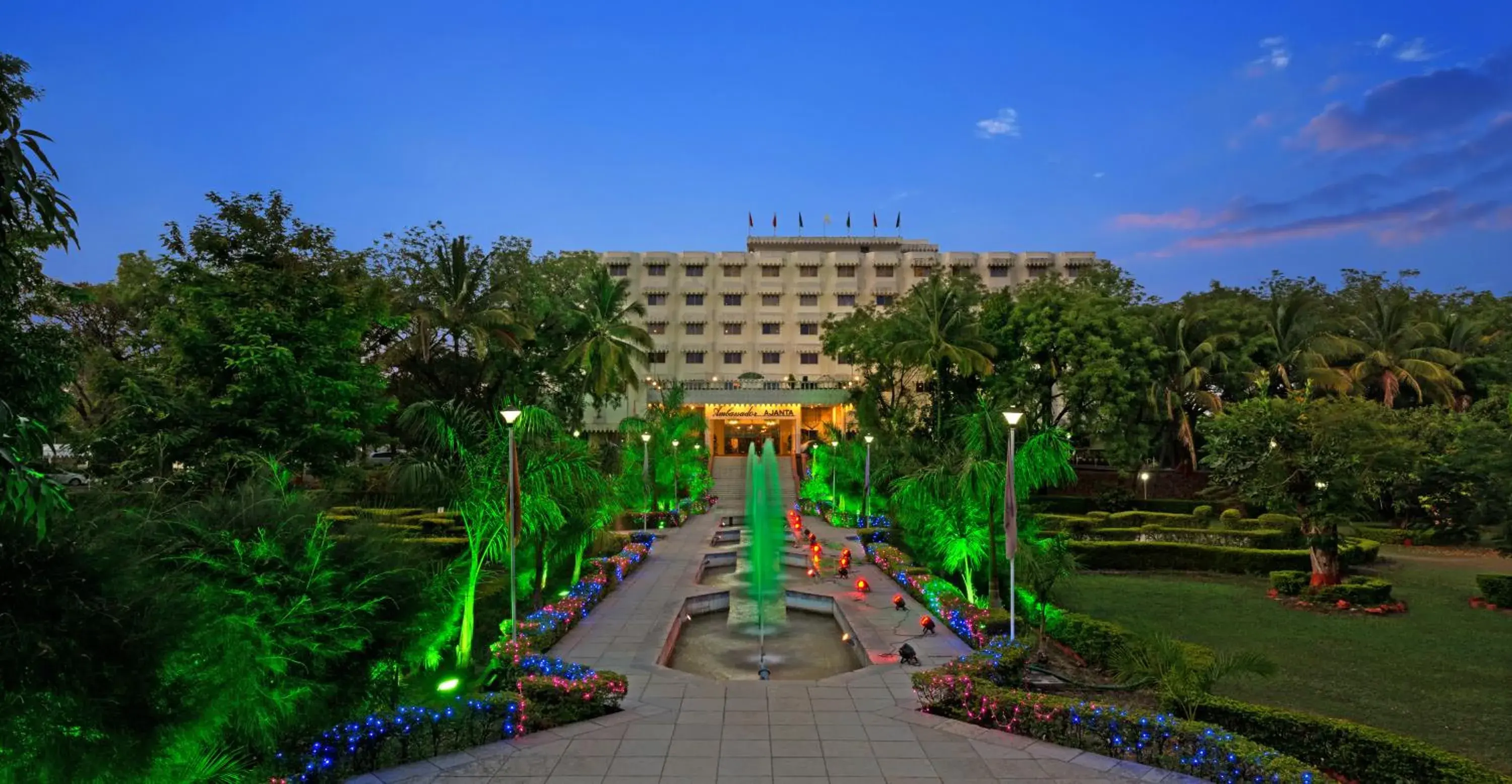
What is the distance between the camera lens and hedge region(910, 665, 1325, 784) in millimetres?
8055

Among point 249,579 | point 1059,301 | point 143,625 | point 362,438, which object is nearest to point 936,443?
point 1059,301

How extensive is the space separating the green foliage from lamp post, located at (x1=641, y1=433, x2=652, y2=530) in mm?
22085

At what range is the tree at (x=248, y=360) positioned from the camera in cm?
2039

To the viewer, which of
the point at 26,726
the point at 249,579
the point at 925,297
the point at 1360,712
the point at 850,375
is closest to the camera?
the point at 26,726

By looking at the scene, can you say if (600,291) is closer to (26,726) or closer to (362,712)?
(362,712)

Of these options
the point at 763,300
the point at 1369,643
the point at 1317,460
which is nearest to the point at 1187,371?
the point at 1317,460

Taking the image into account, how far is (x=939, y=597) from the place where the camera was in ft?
52.5

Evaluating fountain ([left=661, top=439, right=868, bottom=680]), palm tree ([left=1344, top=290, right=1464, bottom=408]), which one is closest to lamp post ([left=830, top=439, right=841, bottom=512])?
fountain ([left=661, top=439, right=868, bottom=680])

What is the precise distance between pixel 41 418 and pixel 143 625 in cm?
940

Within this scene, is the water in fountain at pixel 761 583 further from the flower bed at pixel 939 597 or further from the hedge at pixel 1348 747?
the hedge at pixel 1348 747

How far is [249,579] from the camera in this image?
8438 mm

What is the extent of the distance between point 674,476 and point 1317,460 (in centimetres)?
2358

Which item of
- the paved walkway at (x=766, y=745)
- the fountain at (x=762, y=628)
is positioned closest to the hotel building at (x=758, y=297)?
the fountain at (x=762, y=628)

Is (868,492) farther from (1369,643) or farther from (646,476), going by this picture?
(1369,643)
